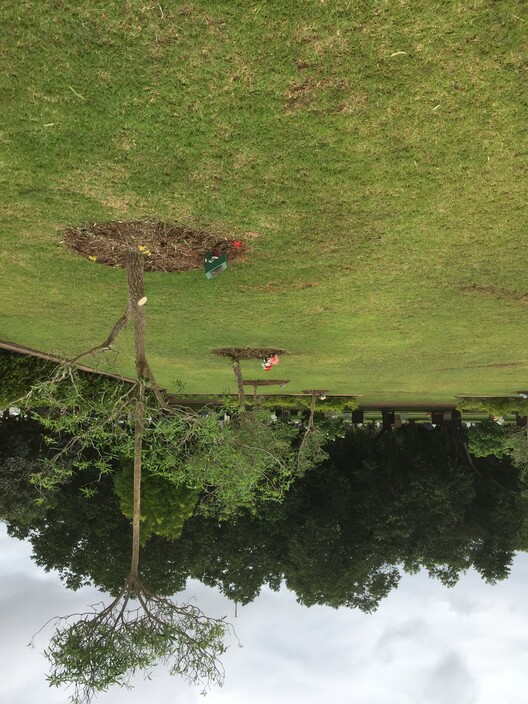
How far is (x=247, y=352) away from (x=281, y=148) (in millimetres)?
6900

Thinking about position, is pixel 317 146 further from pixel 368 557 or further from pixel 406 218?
pixel 368 557

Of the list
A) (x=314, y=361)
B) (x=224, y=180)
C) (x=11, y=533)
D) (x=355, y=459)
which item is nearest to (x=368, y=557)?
(x=355, y=459)

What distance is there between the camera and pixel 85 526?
19.9 meters

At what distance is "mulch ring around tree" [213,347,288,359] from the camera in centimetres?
1175

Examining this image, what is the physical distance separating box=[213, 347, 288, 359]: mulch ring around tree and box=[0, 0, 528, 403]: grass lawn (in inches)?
95.3

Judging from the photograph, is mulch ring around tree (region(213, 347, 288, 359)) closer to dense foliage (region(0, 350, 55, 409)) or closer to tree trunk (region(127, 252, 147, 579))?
dense foliage (region(0, 350, 55, 409))

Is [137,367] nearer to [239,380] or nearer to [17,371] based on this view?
[239,380]

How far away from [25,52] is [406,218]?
15.1 ft

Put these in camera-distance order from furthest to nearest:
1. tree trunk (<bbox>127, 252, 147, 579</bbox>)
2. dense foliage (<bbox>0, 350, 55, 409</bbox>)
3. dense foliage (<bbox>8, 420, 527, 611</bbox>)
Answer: dense foliage (<bbox>8, 420, 527, 611</bbox>), dense foliage (<bbox>0, 350, 55, 409</bbox>), tree trunk (<bbox>127, 252, 147, 579</bbox>)

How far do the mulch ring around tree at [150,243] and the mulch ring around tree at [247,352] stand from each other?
4.03m

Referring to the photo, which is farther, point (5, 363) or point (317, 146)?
point (5, 363)

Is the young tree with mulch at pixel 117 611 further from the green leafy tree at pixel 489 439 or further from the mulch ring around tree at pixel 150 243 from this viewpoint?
the green leafy tree at pixel 489 439

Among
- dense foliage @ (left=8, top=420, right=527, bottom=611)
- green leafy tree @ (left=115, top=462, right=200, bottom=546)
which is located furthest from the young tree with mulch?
dense foliage @ (left=8, top=420, right=527, bottom=611)

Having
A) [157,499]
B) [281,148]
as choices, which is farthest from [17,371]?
[281,148]
